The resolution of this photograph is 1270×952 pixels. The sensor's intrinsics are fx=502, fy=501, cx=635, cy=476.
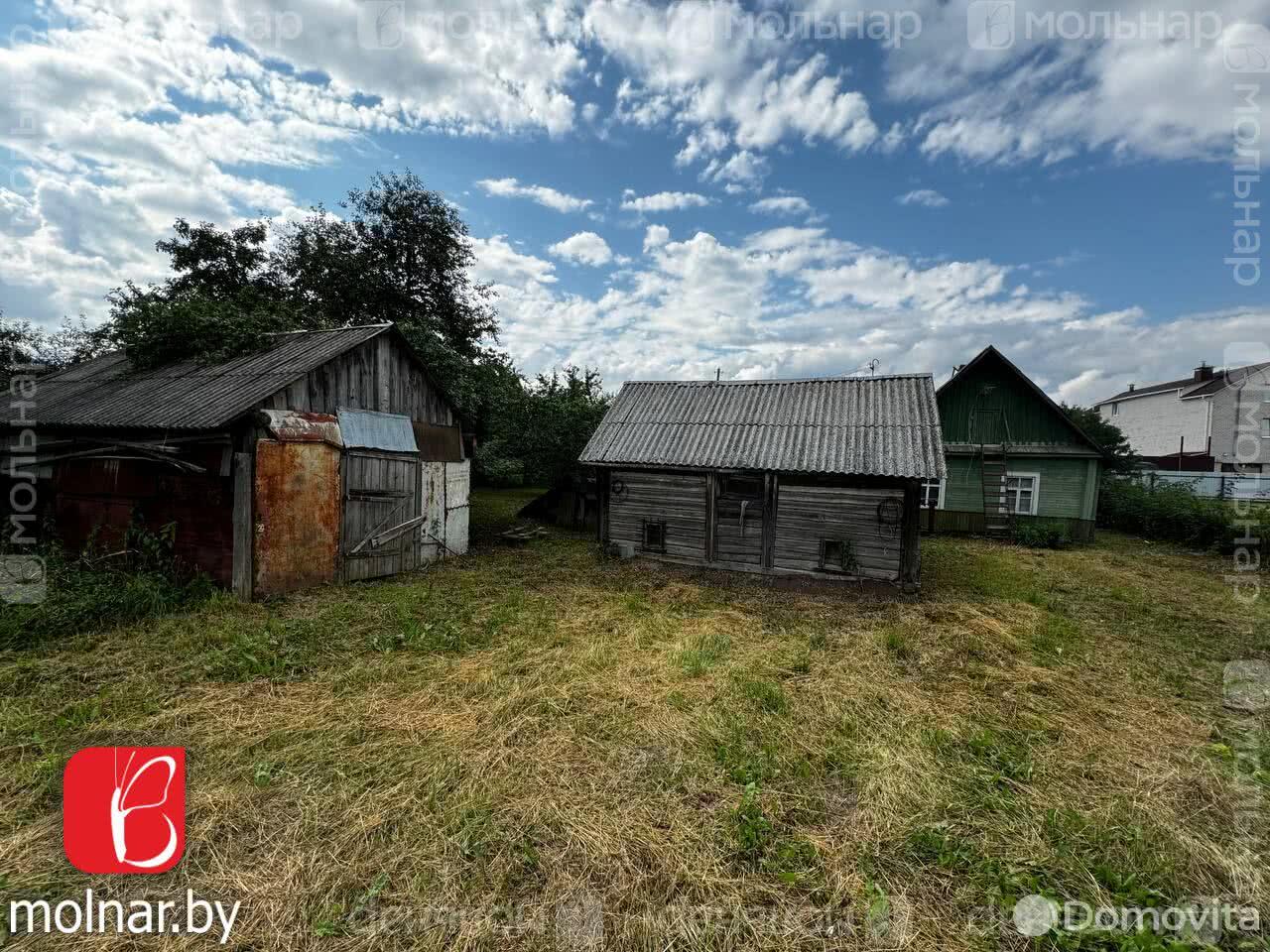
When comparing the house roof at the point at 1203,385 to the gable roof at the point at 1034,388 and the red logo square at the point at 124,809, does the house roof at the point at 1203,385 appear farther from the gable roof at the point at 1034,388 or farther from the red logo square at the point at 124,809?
the red logo square at the point at 124,809

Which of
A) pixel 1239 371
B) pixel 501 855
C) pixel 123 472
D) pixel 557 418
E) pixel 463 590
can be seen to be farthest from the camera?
pixel 1239 371

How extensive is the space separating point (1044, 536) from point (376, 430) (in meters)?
19.8

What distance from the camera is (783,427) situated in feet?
40.2

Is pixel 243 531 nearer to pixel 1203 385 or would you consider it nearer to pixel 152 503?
pixel 152 503

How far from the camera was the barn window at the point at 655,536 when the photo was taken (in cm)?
1262

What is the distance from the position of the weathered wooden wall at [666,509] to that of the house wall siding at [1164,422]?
32900 millimetres

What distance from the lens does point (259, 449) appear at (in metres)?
8.24

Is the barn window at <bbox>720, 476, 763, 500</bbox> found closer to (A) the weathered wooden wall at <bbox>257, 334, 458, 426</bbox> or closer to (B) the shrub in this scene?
(A) the weathered wooden wall at <bbox>257, 334, 458, 426</bbox>

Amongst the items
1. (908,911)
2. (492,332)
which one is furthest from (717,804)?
(492,332)

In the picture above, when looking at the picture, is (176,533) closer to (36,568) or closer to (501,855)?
(36,568)

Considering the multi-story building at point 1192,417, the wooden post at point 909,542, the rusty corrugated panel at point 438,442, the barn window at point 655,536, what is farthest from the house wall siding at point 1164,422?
the rusty corrugated panel at point 438,442

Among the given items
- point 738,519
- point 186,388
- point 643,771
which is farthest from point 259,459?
point 738,519

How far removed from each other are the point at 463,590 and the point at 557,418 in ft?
30.7

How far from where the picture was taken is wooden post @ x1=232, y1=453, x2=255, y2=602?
26.7 feet
